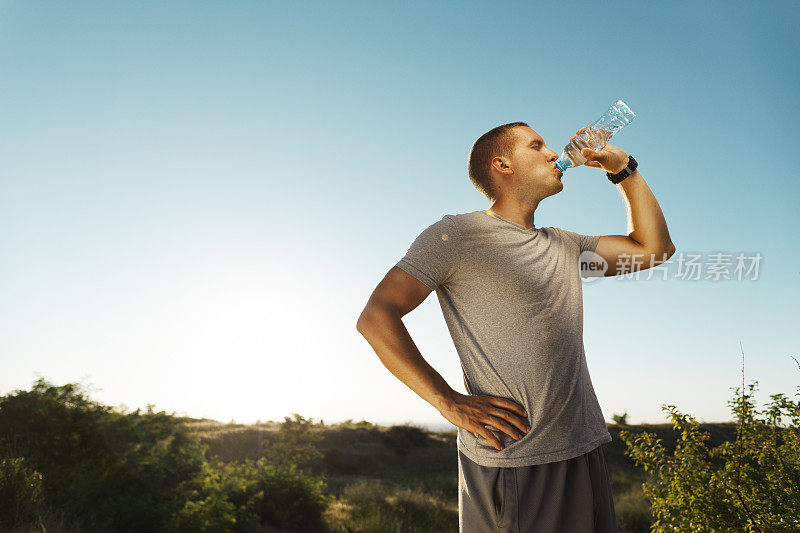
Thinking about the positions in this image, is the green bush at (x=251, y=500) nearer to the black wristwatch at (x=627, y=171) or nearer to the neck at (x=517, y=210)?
the neck at (x=517, y=210)

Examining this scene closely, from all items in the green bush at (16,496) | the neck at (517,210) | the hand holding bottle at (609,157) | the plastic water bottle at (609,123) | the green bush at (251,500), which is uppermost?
the plastic water bottle at (609,123)

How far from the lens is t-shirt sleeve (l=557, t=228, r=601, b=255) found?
2.42 m

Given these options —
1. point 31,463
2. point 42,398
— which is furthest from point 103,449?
point 42,398

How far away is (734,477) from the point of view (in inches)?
164

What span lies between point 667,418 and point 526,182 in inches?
136

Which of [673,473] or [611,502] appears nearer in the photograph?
[611,502]

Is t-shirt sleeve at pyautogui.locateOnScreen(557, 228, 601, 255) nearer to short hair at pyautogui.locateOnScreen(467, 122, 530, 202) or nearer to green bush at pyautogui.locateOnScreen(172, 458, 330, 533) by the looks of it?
short hair at pyautogui.locateOnScreen(467, 122, 530, 202)

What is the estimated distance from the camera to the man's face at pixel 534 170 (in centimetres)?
230

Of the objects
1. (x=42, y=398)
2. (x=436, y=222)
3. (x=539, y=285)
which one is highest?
(x=436, y=222)

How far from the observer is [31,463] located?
391 inches

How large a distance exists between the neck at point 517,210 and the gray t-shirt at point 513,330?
175 mm

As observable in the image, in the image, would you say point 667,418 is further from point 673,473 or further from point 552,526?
point 552,526

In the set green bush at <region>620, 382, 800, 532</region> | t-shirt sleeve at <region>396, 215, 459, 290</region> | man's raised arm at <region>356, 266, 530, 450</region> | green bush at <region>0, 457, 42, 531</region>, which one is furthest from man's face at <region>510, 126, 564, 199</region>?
green bush at <region>0, 457, 42, 531</region>

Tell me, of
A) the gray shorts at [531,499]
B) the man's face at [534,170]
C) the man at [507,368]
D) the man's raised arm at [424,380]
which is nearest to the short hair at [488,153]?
the man's face at [534,170]
